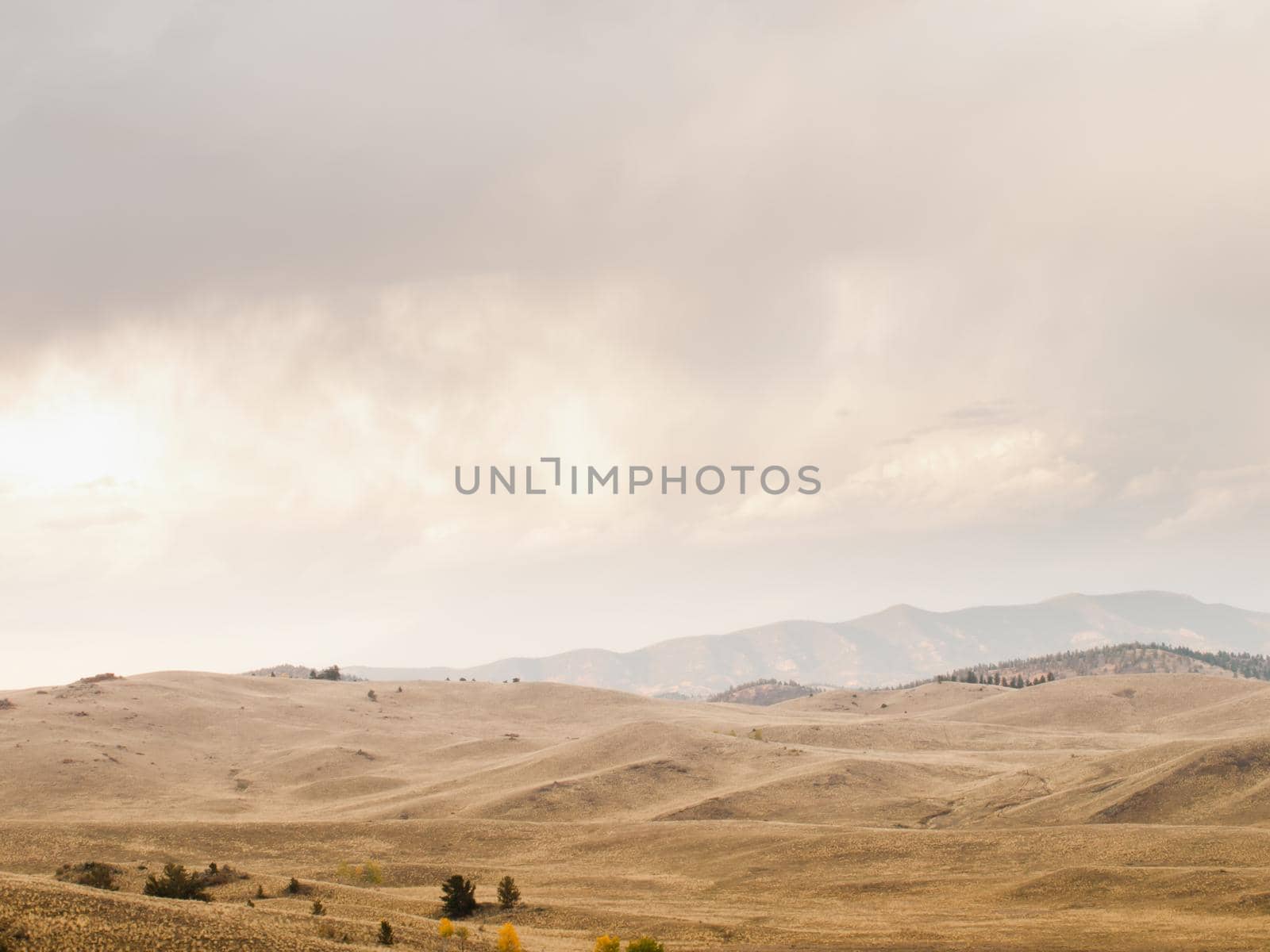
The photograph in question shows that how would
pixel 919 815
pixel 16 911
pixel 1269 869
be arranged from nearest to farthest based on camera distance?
pixel 16 911
pixel 1269 869
pixel 919 815

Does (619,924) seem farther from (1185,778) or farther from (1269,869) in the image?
(1185,778)

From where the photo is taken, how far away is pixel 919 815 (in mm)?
55500

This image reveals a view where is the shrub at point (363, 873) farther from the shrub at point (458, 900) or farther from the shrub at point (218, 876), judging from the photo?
the shrub at point (458, 900)

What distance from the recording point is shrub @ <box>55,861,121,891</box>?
34.6 meters

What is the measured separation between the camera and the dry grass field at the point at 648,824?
29453 mm

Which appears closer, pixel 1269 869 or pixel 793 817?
pixel 1269 869

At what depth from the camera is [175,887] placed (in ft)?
105

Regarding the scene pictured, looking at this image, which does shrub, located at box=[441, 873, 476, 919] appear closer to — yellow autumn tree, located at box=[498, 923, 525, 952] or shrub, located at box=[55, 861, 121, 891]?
yellow autumn tree, located at box=[498, 923, 525, 952]

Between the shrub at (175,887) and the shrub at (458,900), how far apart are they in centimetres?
679

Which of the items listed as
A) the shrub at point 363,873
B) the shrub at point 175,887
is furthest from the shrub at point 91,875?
the shrub at point 363,873

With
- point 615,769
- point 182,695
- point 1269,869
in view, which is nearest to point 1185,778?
point 1269,869

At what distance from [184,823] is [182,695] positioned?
5639cm

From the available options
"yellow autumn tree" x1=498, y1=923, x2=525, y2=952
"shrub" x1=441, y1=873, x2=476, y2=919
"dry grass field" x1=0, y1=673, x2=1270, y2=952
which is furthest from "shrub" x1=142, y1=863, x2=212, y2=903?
"yellow autumn tree" x1=498, y1=923, x2=525, y2=952

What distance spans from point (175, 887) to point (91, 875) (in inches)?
211
